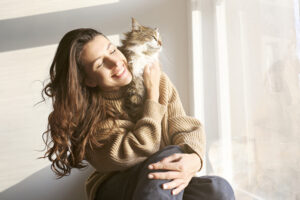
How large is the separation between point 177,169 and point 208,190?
136 millimetres

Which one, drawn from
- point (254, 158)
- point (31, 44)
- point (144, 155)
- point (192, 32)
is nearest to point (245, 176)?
point (254, 158)

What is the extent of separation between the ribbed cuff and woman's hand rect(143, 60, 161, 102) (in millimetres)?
31

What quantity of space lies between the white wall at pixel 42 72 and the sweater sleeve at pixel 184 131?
710 mm

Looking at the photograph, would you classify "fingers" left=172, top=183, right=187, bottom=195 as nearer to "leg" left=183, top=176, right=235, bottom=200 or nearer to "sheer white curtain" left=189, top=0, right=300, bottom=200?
"leg" left=183, top=176, right=235, bottom=200

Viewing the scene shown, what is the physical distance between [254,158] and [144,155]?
461 mm

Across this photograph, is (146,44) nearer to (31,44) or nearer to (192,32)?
(192,32)

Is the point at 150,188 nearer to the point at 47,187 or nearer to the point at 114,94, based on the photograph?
the point at 114,94

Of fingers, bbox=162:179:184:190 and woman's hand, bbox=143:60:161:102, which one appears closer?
fingers, bbox=162:179:184:190

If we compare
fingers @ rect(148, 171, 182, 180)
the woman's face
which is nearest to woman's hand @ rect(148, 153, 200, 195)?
fingers @ rect(148, 171, 182, 180)

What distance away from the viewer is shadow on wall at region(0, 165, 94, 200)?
1887 mm

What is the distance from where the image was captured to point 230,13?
1.42 m

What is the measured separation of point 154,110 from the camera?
1.06 metres

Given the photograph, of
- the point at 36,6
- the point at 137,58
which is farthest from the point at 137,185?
the point at 36,6

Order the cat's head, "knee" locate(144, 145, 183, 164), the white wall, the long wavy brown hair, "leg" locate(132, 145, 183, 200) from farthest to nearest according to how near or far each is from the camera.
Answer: the white wall < the cat's head < the long wavy brown hair < "knee" locate(144, 145, 183, 164) < "leg" locate(132, 145, 183, 200)
